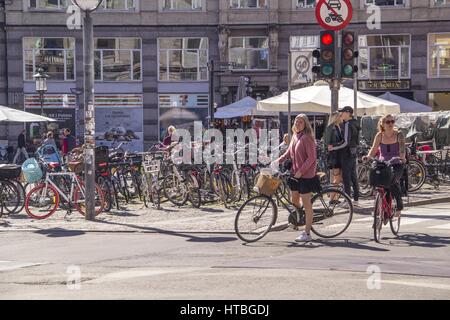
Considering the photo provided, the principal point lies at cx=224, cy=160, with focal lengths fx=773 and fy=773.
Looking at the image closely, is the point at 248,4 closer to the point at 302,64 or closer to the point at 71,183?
the point at 302,64

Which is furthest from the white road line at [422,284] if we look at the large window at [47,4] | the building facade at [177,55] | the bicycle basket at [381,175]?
the large window at [47,4]

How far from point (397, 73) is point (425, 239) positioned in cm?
2757

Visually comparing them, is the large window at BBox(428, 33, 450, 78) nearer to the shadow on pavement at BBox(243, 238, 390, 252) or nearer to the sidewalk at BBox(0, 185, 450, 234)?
the sidewalk at BBox(0, 185, 450, 234)

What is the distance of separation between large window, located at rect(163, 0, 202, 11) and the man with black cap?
24.2 meters

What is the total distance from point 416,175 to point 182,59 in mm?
21522

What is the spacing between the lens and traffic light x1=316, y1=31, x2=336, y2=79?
13836 mm

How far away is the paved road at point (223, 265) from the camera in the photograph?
23.0 feet

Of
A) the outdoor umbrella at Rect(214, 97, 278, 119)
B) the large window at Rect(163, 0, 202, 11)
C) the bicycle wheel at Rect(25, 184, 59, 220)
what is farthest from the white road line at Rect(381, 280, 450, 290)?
the large window at Rect(163, 0, 202, 11)

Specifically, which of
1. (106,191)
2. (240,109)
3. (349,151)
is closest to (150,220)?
(106,191)

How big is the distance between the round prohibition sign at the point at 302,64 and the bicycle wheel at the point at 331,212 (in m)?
4.71

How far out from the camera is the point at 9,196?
1474cm

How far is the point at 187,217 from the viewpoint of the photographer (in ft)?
45.0

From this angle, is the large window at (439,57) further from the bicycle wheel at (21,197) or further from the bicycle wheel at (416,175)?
the bicycle wheel at (21,197)
